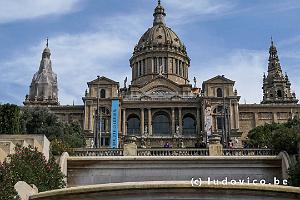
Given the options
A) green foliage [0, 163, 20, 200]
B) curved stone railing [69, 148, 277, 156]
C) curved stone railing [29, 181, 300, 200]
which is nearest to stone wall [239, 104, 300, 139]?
curved stone railing [69, 148, 277, 156]

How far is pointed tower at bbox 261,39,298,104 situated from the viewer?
9350 centimetres

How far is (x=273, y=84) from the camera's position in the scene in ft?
316

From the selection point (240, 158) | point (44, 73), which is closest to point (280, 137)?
point (240, 158)

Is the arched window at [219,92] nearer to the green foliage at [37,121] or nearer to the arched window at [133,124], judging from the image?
the arched window at [133,124]

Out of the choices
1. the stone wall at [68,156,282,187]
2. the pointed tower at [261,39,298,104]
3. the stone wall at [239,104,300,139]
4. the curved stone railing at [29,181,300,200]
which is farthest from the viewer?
the pointed tower at [261,39,298,104]

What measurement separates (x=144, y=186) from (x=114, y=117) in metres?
46.1

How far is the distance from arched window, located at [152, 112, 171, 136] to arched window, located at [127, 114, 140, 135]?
242 cm

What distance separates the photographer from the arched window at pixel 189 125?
269ft

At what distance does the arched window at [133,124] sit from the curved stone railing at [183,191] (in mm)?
61867

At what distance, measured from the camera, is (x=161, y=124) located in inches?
3243

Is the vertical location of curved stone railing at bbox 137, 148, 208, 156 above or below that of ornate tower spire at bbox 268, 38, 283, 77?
below

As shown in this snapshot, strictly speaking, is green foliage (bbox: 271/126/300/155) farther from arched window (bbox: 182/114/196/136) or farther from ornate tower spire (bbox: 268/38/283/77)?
ornate tower spire (bbox: 268/38/283/77)

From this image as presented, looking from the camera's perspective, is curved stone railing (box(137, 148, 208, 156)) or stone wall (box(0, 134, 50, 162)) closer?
stone wall (box(0, 134, 50, 162))

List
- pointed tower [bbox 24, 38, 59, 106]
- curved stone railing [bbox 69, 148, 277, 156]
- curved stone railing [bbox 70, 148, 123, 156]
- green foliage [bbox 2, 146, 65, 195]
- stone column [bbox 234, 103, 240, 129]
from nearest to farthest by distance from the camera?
green foliage [bbox 2, 146, 65, 195] < curved stone railing [bbox 69, 148, 277, 156] < curved stone railing [bbox 70, 148, 123, 156] < stone column [bbox 234, 103, 240, 129] < pointed tower [bbox 24, 38, 59, 106]
